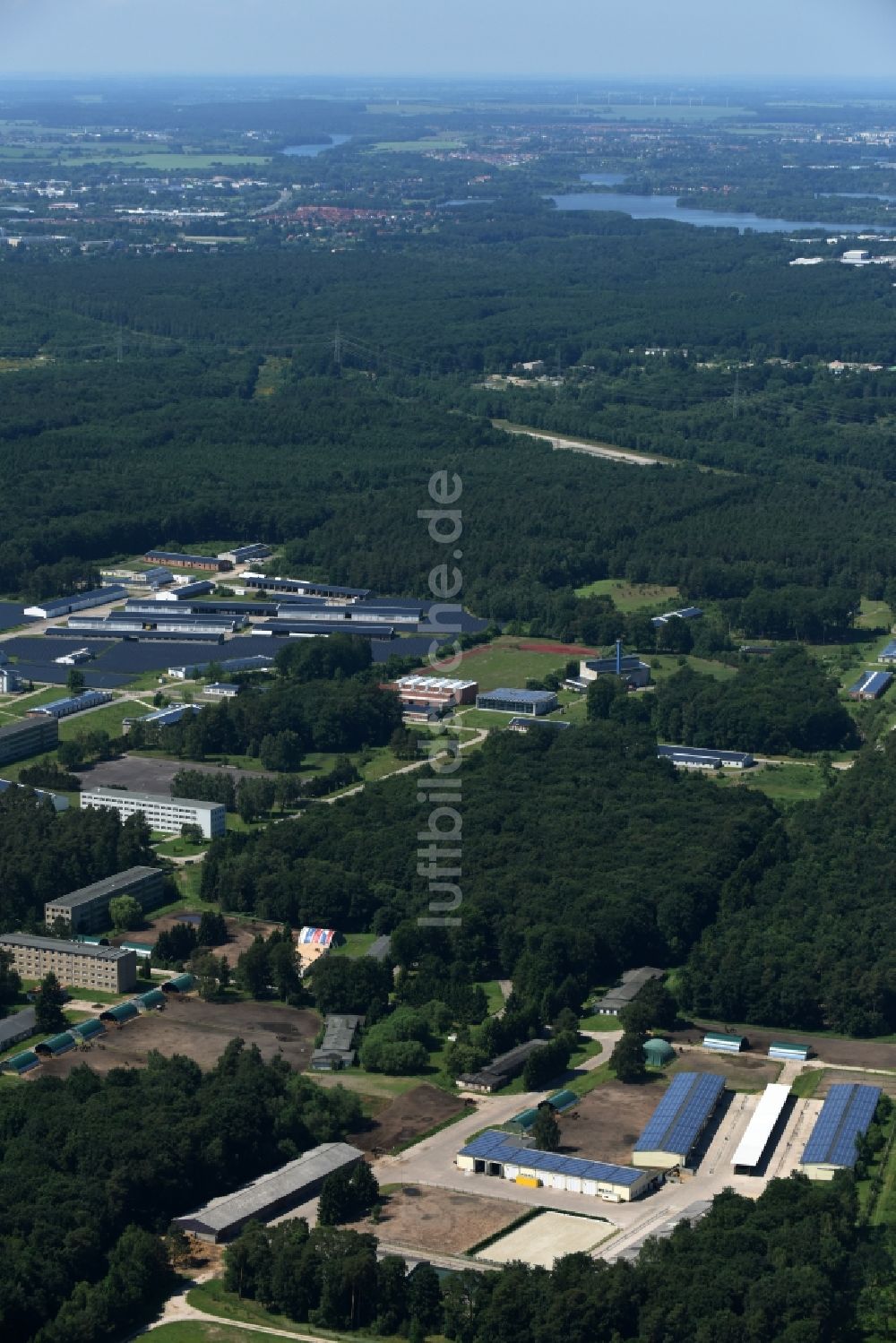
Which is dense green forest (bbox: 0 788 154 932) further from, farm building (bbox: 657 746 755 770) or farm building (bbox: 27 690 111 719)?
farm building (bbox: 657 746 755 770)

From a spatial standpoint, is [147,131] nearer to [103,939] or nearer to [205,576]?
[205,576]

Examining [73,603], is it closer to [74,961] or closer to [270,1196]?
[74,961]

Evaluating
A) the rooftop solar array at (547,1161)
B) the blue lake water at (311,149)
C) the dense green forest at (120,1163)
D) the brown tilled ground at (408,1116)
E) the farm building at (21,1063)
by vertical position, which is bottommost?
the brown tilled ground at (408,1116)

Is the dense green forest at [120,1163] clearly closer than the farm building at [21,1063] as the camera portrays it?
Yes

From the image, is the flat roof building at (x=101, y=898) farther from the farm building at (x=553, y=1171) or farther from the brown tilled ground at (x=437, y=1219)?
the brown tilled ground at (x=437, y=1219)

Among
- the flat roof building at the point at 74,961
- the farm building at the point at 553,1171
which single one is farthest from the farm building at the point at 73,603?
the farm building at the point at 553,1171

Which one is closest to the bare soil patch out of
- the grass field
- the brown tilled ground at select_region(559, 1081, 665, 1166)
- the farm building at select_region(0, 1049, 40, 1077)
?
the brown tilled ground at select_region(559, 1081, 665, 1166)
